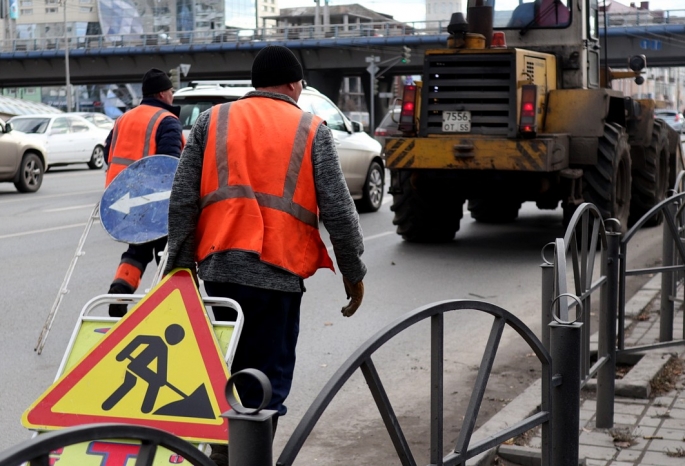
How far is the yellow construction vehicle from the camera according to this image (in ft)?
35.5

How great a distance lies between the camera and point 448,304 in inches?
115

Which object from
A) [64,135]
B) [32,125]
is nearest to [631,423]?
[64,135]

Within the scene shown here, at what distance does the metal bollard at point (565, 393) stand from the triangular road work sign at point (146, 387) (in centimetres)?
111

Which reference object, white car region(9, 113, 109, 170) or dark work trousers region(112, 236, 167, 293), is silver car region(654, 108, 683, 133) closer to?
white car region(9, 113, 109, 170)

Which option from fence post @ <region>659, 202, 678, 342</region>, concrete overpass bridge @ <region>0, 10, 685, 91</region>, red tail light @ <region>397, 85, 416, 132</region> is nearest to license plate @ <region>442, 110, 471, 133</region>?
red tail light @ <region>397, 85, 416, 132</region>

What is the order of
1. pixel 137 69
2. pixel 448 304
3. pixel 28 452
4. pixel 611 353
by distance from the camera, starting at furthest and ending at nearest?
pixel 137 69
pixel 611 353
pixel 448 304
pixel 28 452

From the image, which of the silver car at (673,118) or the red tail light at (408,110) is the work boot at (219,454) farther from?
the silver car at (673,118)

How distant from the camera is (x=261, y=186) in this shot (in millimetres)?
3971

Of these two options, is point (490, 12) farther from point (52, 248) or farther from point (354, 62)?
point (354, 62)

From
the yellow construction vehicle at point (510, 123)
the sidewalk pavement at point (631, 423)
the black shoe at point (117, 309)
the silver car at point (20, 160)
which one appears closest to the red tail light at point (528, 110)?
the yellow construction vehicle at point (510, 123)

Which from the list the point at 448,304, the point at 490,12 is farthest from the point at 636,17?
the point at 448,304

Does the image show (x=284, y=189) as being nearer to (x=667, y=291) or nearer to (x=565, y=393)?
(x=565, y=393)

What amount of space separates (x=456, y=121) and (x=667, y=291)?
4.95m

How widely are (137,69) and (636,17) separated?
104 feet
